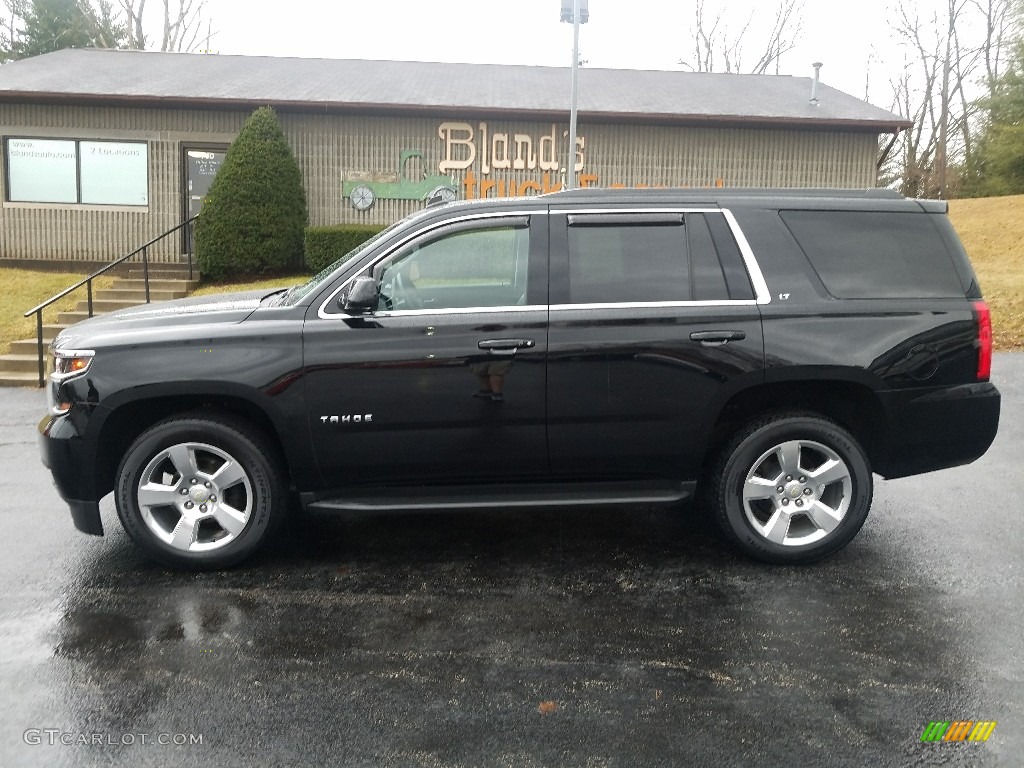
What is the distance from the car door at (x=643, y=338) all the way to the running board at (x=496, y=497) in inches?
3.4

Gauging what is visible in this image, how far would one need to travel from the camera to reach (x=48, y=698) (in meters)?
3.28

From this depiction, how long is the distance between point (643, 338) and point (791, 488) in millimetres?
1130

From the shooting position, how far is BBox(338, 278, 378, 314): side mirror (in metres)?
4.26

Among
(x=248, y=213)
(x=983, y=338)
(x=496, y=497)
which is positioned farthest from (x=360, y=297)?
(x=248, y=213)

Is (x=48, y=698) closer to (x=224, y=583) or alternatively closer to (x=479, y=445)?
(x=224, y=583)

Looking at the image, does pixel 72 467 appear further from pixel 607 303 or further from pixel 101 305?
pixel 101 305

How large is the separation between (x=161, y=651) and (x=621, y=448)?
7.74 feet

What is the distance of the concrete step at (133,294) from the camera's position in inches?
599

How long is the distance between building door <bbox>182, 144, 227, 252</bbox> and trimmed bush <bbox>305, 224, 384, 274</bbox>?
3.20m

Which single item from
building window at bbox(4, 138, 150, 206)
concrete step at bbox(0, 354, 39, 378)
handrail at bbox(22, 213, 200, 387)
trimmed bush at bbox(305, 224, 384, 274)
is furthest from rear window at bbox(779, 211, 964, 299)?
building window at bbox(4, 138, 150, 206)

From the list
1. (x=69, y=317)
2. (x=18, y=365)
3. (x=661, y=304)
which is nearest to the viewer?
(x=661, y=304)

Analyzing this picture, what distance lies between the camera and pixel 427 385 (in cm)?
439

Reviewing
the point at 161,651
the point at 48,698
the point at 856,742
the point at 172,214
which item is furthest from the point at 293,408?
the point at 172,214

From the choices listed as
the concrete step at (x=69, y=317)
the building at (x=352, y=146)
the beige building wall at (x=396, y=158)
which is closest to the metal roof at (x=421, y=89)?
the building at (x=352, y=146)
